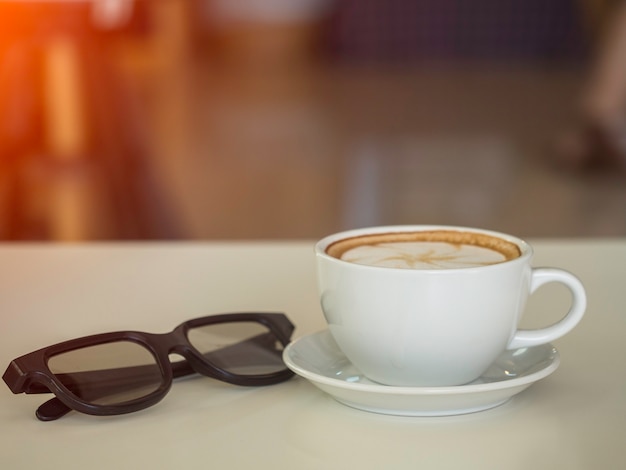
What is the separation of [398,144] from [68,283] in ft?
9.75

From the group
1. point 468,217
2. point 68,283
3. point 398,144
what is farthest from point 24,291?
point 398,144

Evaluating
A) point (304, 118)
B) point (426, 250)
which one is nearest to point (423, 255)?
point (426, 250)

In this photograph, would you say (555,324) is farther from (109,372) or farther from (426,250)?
(109,372)

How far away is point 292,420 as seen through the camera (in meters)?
0.42

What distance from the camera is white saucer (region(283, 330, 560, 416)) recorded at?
393 millimetres

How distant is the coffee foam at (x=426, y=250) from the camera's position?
442mm

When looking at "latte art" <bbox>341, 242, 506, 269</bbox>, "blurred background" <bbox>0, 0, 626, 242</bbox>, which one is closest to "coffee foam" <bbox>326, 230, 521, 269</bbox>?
"latte art" <bbox>341, 242, 506, 269</bbox>

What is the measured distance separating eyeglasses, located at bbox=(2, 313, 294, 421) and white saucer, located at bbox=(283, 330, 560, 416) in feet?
0.07

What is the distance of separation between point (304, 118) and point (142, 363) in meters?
3.69

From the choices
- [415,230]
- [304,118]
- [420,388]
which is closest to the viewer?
[420,388]

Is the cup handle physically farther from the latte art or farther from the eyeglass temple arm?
the eyeglass temple arm

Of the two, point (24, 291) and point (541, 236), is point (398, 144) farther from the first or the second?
point (24, 291)

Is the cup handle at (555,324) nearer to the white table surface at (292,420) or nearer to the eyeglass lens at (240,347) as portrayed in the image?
the white table surface at (292,420)

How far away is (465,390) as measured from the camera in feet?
1.28
